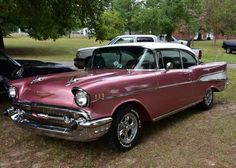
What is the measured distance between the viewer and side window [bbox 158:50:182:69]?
6.34 metres

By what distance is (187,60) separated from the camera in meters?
7.27

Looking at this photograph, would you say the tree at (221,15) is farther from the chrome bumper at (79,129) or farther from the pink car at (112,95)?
the chrome bumper at (79,129)

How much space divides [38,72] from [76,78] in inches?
136

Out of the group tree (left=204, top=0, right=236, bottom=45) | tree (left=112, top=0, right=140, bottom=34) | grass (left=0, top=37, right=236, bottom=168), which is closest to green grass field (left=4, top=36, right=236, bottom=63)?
tree (left=204, top=0, right=236, bottom=45)

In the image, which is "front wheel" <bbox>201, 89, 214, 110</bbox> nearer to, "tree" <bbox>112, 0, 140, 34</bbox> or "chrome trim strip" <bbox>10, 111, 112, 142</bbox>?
"chrome trim strip" <bbox>10, 111, 112, 142</bbox>

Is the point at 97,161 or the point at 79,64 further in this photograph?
the point at 79,64

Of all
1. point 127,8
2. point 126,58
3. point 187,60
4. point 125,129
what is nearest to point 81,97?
point 125,129

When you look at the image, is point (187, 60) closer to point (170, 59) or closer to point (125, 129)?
point (170, 59)

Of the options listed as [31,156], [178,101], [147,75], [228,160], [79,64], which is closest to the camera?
[228,160]

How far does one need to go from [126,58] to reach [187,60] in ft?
5.19

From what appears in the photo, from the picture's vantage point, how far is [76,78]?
214 inches

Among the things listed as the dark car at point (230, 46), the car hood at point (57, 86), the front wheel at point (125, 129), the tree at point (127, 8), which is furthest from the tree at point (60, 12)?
the tree at point (127, 8)

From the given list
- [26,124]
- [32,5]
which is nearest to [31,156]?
[26,124]

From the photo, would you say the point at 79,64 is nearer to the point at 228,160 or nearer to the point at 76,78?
the point at 76,78
